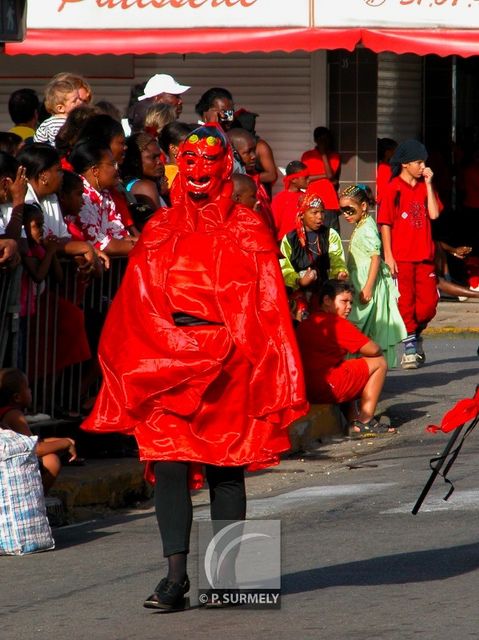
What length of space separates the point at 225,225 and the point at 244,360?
1.72 ft

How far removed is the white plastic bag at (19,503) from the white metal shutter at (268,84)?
11233 mm

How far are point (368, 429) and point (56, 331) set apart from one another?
112 inches

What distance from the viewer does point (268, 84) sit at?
18.4 meters

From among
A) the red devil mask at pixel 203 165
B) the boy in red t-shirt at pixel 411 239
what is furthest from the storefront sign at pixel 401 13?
the red devil mask at pixel 203 165

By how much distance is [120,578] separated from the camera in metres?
6.74

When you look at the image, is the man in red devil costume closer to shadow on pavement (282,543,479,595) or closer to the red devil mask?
the red devil mask

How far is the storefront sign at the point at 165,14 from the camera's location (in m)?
16.4

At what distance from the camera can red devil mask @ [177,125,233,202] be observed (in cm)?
613

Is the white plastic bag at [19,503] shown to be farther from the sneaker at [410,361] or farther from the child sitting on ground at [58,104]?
the sneaker at [410,361]

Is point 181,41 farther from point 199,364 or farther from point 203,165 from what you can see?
point 199,364

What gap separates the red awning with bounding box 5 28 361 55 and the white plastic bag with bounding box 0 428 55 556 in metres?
9.33

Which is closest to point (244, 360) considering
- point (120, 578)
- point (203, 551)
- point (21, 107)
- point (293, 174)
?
point (203, 551)

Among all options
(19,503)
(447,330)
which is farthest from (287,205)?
(19,503)

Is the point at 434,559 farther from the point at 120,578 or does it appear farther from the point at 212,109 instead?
the point at 212,109
